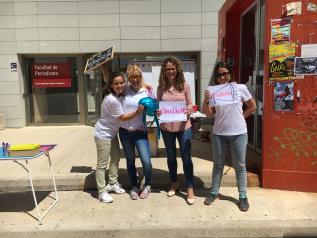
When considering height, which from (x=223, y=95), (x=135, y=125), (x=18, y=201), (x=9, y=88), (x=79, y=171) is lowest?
(x=18, y=201)

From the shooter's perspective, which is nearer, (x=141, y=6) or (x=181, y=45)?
(x=141, y=6)

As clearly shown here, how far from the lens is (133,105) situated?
4.27 m

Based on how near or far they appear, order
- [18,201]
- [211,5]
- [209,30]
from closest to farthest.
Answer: [18,201], [211,5], [209,30]

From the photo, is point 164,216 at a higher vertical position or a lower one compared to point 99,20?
lower

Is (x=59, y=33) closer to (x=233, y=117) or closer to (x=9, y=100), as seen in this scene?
(x=9, y=100)

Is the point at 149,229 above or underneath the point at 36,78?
underneath

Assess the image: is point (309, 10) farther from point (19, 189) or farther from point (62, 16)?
point (62, 16)

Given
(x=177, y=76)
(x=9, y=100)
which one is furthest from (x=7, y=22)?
(x=177, y=76)

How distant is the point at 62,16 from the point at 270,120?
748 cm

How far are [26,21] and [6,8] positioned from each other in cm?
67

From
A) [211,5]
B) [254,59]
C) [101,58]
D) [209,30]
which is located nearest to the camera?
[101,58]

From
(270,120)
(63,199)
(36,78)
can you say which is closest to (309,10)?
(270,120)

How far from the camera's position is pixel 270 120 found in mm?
4578

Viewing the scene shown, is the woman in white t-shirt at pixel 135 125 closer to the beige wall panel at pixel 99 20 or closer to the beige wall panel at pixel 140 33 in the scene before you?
the beige wall panel at pixel 140 33
